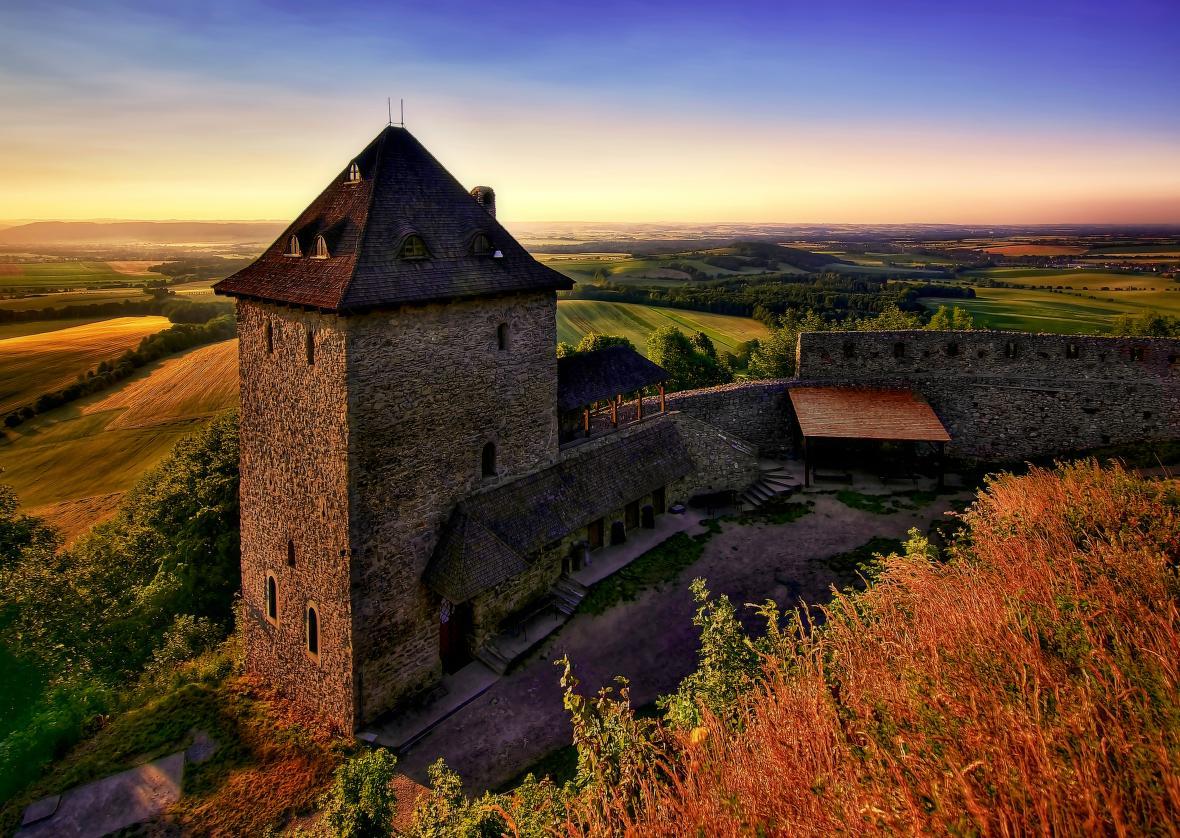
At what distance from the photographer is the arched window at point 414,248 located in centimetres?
1439

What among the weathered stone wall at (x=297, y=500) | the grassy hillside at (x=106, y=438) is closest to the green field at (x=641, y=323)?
the grassy hillside at (x=106, y=438)

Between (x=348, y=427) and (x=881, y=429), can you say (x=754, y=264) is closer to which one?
(x=881, y=429)

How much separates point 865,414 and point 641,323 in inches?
1633

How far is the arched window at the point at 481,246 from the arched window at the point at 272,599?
10.4 meters

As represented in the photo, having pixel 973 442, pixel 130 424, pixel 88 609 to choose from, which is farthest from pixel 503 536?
pixel 130 424

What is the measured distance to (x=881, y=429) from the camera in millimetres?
24625

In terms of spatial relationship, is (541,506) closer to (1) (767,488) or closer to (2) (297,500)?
(2) (297,500)

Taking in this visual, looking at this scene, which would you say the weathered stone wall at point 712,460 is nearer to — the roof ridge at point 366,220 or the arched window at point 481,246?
the arched window at point 481,246

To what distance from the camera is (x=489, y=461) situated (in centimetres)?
1703

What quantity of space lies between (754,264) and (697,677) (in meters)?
87.8

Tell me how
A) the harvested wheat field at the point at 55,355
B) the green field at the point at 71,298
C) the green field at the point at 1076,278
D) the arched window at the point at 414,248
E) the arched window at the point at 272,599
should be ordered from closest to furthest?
the arched window at the point at 414,248, the arched window at the point at 272,599, the harvested wheat field at the point at 55,355, the green field at the point at 71,298, the green field at the point at 1076,278

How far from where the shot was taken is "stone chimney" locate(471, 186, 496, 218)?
17953 millimetres

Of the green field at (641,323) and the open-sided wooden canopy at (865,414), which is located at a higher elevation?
the green field at (641,323)

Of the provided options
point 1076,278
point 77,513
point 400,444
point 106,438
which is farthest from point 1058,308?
point 77,513
